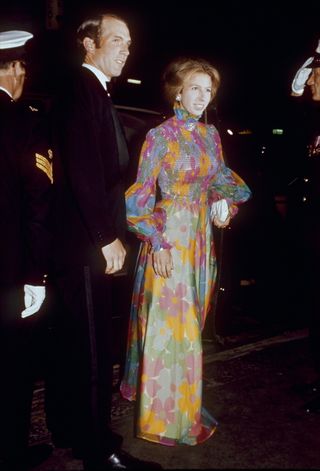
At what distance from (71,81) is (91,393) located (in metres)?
1.43

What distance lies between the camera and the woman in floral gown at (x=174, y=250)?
2.44 meters

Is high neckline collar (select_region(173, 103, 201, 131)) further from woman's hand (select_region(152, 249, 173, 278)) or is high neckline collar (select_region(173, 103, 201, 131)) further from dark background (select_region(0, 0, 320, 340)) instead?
dark background (select_region(0, 0, 320, 340))

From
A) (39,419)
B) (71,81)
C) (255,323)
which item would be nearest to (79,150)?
(71,81)

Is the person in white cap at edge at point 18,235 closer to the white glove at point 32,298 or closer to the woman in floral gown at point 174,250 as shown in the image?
the white glove at point 32,298

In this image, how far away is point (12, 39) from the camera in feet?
6.93

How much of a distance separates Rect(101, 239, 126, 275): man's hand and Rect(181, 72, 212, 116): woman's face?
33.7 inches

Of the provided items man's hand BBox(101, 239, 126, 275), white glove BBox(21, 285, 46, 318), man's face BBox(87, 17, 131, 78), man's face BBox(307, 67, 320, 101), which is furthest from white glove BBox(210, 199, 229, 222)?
man's face BBox(307, 67, 320, 101)

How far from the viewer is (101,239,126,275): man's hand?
212cm

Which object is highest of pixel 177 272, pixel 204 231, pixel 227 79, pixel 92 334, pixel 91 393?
pixel 227 79

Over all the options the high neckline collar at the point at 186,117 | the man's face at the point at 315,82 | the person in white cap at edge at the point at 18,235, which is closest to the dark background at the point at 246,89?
the man's face at the point at 315,82

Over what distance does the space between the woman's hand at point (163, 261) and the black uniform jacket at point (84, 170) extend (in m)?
0.31

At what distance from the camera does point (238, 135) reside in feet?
19.6

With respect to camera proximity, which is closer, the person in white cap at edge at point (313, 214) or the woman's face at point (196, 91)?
the woman's face at point (196, 91)

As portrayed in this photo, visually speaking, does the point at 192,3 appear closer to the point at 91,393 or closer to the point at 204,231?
the point at 204,231
